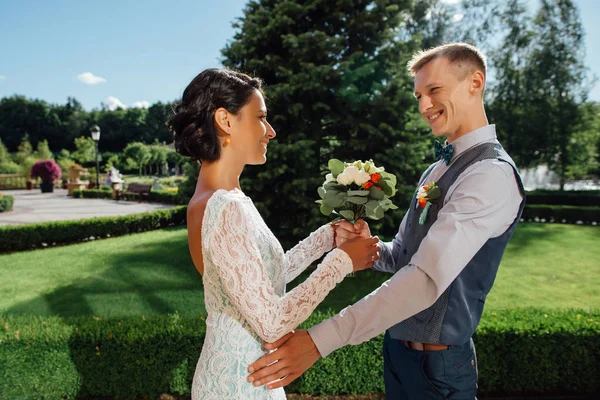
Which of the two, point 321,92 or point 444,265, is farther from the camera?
point 321,92

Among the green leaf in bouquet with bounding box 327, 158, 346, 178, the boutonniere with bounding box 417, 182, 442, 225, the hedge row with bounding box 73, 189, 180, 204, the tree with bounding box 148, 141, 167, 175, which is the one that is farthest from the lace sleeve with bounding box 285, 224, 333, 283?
the tree with bounding box 148, 141, 167, 175

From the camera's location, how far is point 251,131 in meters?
1.90

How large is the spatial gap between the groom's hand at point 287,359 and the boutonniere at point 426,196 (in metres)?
0.76

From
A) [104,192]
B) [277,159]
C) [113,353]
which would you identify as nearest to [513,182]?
[113,353]

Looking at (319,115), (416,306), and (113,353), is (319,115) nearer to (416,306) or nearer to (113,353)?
(113,353)

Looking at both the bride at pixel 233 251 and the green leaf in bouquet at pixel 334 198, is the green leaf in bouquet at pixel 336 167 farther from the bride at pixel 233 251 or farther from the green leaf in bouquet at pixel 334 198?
the bride at pixel 233 251

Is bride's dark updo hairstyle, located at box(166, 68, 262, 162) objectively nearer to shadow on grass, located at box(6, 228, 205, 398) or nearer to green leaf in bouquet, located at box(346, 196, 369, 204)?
green leaf in bouquet, located at box(346, 196, 369, 204)

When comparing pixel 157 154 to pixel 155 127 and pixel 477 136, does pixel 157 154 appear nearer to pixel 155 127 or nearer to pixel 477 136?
pixel 155 127

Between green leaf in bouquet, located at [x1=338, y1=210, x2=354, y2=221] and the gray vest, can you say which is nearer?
the gray vest

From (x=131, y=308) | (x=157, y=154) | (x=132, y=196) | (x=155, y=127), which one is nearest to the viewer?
(x=131, y=308)

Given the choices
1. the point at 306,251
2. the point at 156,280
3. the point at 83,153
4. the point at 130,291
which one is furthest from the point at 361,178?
the point at 83,153

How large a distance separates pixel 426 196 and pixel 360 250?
399 millimetres

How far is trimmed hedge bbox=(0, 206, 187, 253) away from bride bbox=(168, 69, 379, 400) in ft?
40.5

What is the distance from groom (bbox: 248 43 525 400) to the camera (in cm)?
164
